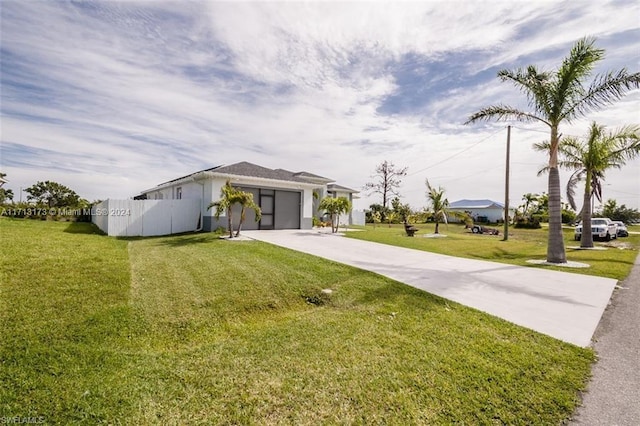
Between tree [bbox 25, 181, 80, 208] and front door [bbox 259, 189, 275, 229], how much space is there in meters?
19.3

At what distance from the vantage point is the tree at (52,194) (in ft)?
81.4

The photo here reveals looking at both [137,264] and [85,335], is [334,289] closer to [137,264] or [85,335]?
[85,335]

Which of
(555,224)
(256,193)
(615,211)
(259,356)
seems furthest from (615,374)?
(615,211)

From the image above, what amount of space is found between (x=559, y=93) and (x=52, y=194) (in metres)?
35.5

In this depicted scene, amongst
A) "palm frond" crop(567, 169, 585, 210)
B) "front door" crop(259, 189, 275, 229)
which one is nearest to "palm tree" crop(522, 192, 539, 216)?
"palm frond" crop(567, 169, 585, 210)

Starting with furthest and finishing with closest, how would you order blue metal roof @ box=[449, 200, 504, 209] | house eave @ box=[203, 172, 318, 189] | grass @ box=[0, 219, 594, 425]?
blue metal roof @ box=[449, 200, 504, 209] → house eave @ box=[203, 172, 318, 189] → grass @ box=[0, 219, 594, 425]

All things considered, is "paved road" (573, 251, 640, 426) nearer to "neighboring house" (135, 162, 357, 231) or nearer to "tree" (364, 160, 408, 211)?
"neighboring house" (135, 162, 357, 231)

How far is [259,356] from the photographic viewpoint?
369cm

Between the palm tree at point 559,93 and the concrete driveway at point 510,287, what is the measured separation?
3.40 m

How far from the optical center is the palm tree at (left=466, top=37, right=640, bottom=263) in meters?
9.79

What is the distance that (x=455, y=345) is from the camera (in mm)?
4035

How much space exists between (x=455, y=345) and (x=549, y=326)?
6.64ft

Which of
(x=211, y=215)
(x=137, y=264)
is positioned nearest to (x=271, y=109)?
(x=211, y=215)

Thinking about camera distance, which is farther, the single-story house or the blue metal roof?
the blue metal roof
